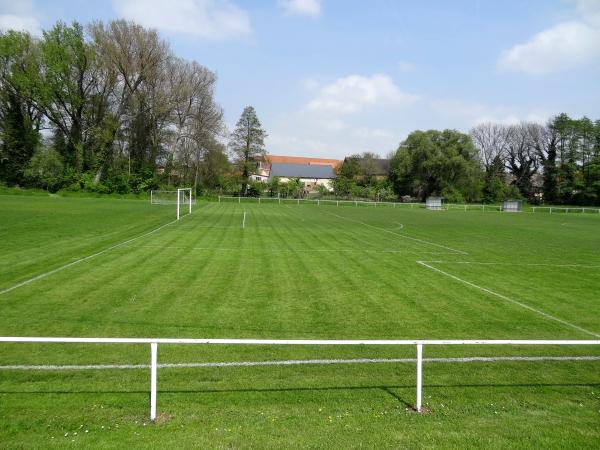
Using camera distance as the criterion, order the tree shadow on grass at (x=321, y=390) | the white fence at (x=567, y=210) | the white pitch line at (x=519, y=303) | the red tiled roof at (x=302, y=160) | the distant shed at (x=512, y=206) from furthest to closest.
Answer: the red tiled roof at (x=302, y=160) < the white fence at (x=567, y=210) < the distant shed at (x=512, y=206) < the white pitch line at (x=519, y=303) < the tree shadow on grass at (x=321, y=390)

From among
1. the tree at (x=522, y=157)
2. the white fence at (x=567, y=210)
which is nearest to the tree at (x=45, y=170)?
the white fence at (x=567, y=210)

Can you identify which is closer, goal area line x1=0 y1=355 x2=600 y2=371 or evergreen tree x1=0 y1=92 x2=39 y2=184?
goal area line x1=0 y1=355 x2=600 y2=371

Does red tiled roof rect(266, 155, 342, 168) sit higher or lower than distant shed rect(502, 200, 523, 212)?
higher

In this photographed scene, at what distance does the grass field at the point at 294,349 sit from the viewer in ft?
17.1

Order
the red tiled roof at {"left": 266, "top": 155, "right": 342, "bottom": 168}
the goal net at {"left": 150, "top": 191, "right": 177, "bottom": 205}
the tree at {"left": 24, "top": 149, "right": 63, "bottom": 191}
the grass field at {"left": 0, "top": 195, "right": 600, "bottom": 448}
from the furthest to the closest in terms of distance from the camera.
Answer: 1. the red tiled roof at {"left": 266, "top": 155, "right": 342, "bottom": 168}
2. the tree at {"left": 24, "top": 149, "right": 63, "bottom": 191}
3. the goal net at {"left": 150, "top": 191, "right": 177, "bottom": 205}
4. the grass field at {"left": 0, "top": 195, "right": 600, "bottom": 448}

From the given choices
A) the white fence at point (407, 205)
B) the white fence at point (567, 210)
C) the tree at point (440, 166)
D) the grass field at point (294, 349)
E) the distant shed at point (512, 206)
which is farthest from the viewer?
the tree at point (440, 166)

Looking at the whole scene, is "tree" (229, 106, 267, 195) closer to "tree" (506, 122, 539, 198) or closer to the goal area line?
"tree" (506, 122, 539, 198)

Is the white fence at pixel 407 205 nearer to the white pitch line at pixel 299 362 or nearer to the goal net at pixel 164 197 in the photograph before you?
the goal net at pixel 164 197

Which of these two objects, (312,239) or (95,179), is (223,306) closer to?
(312,239)

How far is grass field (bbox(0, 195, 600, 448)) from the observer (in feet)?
17.1

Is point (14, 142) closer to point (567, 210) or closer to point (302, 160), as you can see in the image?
point (567, 210)

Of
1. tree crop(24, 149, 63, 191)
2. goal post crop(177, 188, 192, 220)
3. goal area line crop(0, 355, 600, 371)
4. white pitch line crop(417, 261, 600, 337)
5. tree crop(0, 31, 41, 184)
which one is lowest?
goal area line crop(0, 355, 600, 371)

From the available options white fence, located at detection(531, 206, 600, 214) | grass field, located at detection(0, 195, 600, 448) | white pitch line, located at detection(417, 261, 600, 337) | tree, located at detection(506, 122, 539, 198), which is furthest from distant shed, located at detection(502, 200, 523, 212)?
white pitch line, located at detection(417, 261, 600, 337)

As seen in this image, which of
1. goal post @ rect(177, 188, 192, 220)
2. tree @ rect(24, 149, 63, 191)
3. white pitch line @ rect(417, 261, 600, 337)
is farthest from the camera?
tree @ rect(24, 149, 63, 191)
